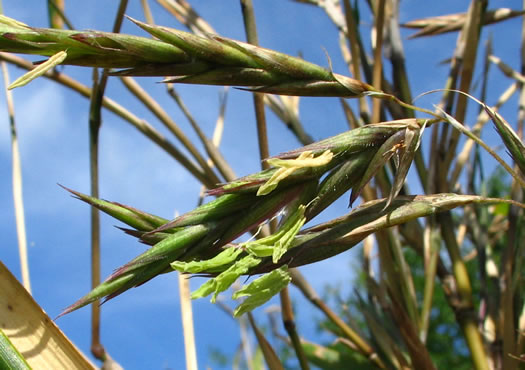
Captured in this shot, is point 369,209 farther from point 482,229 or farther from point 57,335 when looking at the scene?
point 482,229

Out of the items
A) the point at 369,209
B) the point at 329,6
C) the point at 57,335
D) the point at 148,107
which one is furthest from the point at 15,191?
the point at 329,6

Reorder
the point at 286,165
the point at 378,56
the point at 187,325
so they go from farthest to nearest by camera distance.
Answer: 1. the point at 378,56
2. the point at 187,325
3. the point at 286,165

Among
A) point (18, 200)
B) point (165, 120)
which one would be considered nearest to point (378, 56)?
point (165, 120)

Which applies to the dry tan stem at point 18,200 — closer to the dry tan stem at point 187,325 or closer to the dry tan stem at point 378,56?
the dry tan stem at point 187,325

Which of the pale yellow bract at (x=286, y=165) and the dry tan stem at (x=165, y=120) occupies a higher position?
the dry tan stem at (x=165, y=120)

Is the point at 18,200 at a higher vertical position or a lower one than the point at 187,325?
higher

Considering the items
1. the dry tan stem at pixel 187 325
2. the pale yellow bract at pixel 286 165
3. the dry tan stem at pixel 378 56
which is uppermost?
the dry tan stem at pixel 378 56

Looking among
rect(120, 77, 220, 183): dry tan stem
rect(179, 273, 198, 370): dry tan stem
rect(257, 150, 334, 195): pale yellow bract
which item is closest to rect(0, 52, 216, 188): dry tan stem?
rect(120, 77, 220, 183): dry tan stem

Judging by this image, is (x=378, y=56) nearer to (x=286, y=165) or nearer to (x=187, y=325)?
(x=187, y=325)

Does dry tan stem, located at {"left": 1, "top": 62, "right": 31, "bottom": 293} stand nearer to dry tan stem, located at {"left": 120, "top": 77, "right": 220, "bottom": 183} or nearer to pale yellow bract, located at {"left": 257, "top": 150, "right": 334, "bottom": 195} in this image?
dry tan stem, located at {"left": 120, "top": 77, "right": 220, "bottom": 183}

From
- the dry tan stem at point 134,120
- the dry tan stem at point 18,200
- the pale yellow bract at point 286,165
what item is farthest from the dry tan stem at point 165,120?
the pale yellow bract at point 286,165

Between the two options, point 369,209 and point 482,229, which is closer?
point 369,209
